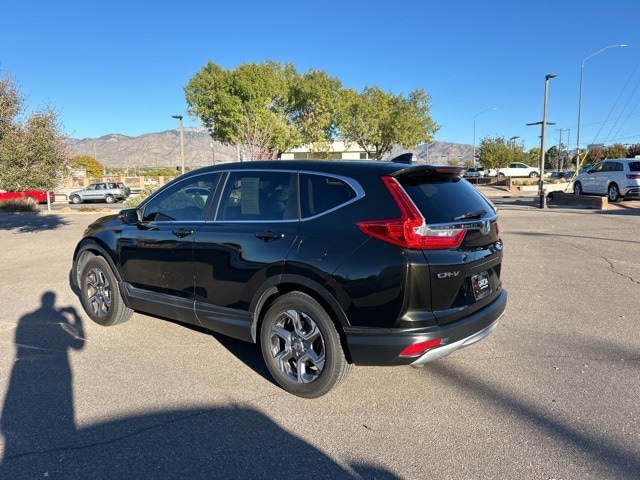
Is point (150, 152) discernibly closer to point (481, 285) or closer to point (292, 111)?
point (292, 111)

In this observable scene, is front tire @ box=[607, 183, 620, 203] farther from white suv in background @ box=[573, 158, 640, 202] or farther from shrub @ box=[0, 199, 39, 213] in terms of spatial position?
shrub @ box=[0, 199, 39, 213]

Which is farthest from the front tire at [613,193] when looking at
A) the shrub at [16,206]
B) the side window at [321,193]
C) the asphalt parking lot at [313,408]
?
the shrub at [16,206]

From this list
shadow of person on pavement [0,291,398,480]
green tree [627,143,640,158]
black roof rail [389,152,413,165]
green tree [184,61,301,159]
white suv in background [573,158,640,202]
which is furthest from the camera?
green tree [627,143,640,158]

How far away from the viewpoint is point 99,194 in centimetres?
3494

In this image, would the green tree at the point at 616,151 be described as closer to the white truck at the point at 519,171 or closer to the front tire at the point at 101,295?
the white truck at the point at 519,171

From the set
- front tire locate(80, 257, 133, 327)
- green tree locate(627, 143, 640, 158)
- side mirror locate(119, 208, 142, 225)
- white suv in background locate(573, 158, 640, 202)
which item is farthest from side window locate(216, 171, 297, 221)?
green tree locate(627, 143, 640, 158)

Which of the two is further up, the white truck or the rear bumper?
the white truck

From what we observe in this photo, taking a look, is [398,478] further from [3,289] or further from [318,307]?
[3,289]

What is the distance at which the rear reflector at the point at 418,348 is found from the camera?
315 cm

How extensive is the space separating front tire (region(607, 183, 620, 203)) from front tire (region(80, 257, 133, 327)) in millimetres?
20860

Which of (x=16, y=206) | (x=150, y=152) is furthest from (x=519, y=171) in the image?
(x=150, y=152)

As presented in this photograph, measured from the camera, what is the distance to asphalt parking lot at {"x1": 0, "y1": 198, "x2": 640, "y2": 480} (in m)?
2.79

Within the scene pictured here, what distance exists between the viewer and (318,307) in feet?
11.2

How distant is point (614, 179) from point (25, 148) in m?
21.1
